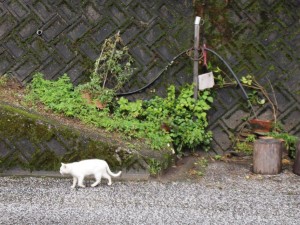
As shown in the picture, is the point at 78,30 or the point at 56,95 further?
the point at 78,30

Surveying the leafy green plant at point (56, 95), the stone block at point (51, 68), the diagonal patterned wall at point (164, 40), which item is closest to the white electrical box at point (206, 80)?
the diagonal patterned wall at point (164, 40)

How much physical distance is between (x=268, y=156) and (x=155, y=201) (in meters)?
1.81

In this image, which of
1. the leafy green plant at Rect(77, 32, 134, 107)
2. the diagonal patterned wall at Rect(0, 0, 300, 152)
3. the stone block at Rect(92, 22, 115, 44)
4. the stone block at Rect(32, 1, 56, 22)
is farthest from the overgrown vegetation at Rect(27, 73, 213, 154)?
the stone block at Rect(32, 1, 56, 22)

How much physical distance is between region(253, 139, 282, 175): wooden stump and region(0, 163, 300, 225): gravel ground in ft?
0.56

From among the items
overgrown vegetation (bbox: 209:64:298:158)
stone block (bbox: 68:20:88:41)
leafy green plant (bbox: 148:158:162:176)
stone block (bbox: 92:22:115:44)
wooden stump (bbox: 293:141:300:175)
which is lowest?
wooden stump (bbox: 293:141:300:175)

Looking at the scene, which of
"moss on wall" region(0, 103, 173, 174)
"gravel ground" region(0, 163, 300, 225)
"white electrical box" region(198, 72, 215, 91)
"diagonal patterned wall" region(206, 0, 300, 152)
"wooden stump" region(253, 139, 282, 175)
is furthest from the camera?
"diagonal patterned wall" region(206, 0, 300, 152)

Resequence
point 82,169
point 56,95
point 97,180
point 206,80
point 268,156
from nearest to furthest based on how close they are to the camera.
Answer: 1. point 82,169
2. point 97,180
3. point 268,156
4. point 56,95
5. point 206,80

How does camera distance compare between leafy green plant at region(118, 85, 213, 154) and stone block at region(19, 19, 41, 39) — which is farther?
stone block at region(19, 19, 41, 39)

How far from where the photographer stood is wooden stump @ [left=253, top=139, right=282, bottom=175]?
245 inches

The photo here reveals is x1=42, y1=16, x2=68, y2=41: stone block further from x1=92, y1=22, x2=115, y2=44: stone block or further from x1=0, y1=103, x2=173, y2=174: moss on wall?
x1=0, y1=103, x2=173, y2=174: moss on wall

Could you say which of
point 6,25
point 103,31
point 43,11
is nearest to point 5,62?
point 6,25

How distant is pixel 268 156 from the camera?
623 cm

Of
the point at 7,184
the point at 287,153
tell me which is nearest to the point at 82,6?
the point at 7,184

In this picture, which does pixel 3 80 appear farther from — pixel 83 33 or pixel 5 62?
pixel 83 33
